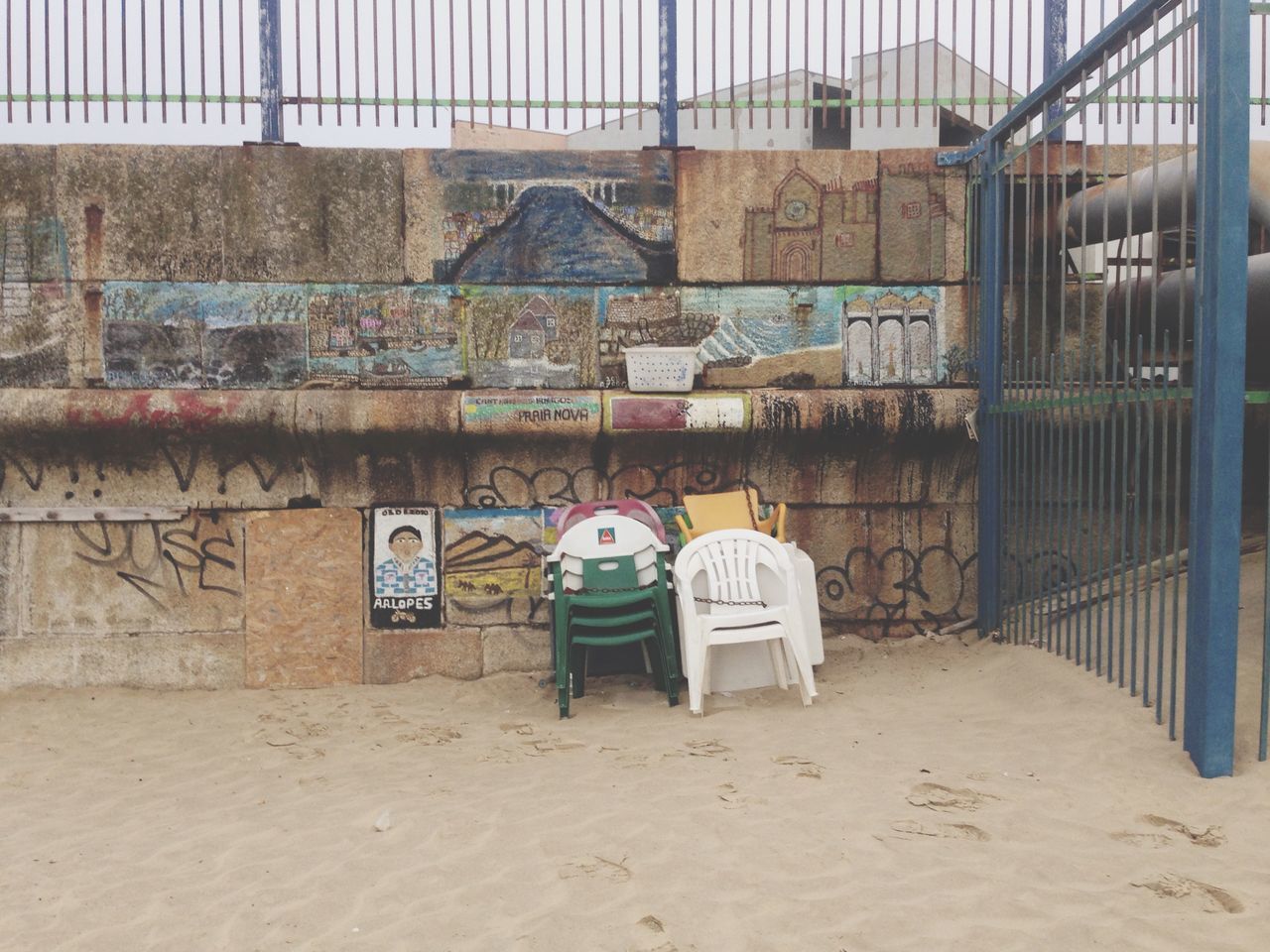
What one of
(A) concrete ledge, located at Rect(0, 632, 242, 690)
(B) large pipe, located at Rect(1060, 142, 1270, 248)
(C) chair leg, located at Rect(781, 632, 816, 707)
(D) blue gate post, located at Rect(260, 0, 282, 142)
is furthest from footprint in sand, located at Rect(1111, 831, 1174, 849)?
(D) blue gate post, located at Rect(260, 0, 282, 142)

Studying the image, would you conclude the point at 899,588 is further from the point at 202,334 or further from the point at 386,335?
the point at 202,334

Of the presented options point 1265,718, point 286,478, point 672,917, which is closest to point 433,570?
point 286,478

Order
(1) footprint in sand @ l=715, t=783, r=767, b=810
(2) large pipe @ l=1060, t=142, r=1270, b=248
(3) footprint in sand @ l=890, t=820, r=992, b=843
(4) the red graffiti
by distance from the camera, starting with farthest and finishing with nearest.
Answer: (4) the red graffiti → (2) large pipe @ l=1060, t=142, r=1270, b=248 → (1) footprint in sand @ l=715, t=783, r=767, b=810 → (3) footprint in sand @ l=890, t=820, r=992, b=843

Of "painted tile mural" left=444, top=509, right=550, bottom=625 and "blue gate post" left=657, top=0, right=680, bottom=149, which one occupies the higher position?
"blue gate post" left=657, top=0, right=680, bottom=149

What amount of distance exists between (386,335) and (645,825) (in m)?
3.49

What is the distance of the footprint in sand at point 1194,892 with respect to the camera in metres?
2.69

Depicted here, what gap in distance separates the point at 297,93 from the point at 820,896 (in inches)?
209

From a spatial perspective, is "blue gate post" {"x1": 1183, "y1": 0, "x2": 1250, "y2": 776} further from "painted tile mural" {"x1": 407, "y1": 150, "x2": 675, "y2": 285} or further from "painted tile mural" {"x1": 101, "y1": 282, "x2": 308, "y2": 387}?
"painted tile mural" {"x1": 101, "y1": 282, "x2": 308, "y2": 387}

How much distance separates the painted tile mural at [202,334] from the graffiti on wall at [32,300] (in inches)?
10.6

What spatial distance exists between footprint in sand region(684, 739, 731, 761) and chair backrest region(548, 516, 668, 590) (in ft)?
3.48

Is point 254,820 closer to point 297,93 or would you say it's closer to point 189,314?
point 189,314

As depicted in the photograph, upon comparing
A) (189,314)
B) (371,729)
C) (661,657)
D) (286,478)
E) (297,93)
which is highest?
(297,93)

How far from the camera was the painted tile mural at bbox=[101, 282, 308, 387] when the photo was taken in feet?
18.5

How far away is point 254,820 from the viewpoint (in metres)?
3.70
